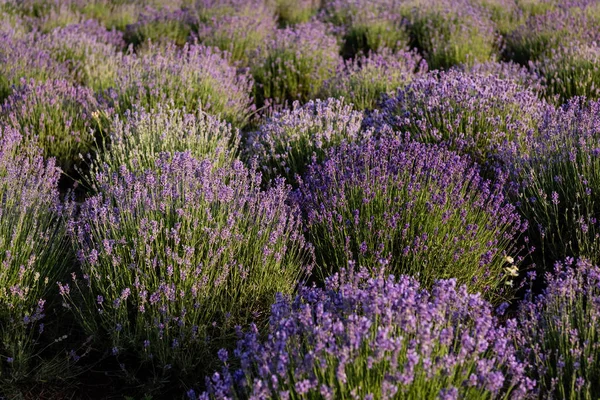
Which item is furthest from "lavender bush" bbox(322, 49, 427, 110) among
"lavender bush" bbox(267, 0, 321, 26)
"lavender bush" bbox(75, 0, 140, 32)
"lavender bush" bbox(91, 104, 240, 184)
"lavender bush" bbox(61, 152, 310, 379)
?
"lavender bush" bbox(75, 0, 140, 32)

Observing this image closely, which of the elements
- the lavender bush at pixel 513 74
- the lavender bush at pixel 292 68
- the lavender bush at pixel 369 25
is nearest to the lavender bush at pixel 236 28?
the lavender bush at pixel 292 68

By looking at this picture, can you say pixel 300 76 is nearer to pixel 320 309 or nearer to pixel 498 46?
pixel 498 46

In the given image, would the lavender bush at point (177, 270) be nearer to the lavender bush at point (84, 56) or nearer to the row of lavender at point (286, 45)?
the row of lavender at point (286, 45)

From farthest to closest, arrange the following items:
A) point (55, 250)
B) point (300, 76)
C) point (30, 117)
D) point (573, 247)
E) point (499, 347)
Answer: point (300, 76)
point (30, 117)
point (573, 247)
point (55, 250)
point (499, 347)

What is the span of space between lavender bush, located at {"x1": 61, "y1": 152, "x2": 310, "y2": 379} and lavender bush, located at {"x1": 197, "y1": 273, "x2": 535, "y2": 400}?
0.56 m

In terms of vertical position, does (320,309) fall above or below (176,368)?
above

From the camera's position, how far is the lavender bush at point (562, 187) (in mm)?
3117

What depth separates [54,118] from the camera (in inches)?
180

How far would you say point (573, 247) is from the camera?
3.16m

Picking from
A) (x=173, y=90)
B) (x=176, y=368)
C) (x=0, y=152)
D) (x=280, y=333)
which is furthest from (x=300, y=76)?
(x=280, y=333)

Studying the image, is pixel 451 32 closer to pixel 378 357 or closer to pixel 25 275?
pixel 25 275

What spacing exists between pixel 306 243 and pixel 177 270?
0.79m

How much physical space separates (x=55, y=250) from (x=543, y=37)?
5.86 m

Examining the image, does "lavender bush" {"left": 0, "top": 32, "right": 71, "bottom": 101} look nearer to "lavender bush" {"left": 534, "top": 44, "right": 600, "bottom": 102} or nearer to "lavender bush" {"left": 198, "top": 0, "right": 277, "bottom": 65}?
"lavender bush" {"left": 198, "top": 0, "right": 277, "bottom": 65}
